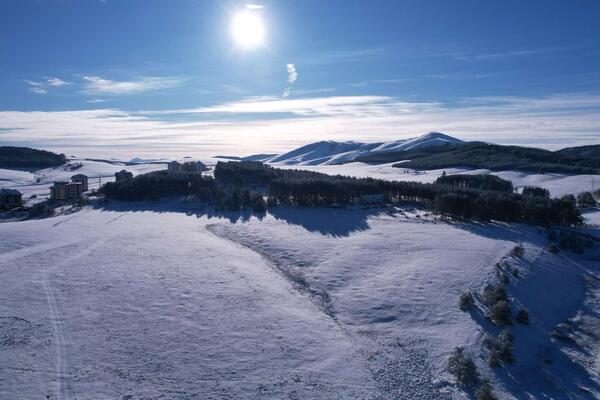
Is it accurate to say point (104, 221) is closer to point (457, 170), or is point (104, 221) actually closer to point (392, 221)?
point (392, 221)

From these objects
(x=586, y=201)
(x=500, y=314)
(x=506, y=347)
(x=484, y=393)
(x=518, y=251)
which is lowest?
(x=484, y=393)

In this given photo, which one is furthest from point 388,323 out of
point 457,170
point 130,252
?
point 457,170

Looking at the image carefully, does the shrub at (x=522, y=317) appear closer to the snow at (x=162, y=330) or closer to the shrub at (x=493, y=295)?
the shrub at (x=493, y=295)

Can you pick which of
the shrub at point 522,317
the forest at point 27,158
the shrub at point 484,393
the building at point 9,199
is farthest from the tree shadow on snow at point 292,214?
the forest at point 27,158

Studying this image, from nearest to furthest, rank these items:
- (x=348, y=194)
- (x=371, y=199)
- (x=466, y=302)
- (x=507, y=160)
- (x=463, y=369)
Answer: (x=463, y=369), (x=466, y=302), (x=371, y=199), (x=348, y=194), (x=507, y=160)

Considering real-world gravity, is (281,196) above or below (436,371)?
above

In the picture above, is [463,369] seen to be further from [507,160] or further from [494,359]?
[507,160]

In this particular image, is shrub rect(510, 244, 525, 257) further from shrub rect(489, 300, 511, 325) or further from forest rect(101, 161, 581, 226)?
forest rect(101, 161, 581, 226)

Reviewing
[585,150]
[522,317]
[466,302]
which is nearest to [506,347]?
[522,317]
